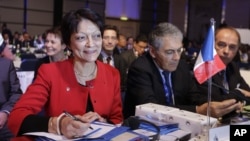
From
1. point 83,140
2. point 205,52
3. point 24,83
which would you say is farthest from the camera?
point 24,83

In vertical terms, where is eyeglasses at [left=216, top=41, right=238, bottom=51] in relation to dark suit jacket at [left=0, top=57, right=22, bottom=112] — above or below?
above

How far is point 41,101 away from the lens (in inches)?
60.7

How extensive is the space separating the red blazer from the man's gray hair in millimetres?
496

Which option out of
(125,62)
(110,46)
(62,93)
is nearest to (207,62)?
(62,93)

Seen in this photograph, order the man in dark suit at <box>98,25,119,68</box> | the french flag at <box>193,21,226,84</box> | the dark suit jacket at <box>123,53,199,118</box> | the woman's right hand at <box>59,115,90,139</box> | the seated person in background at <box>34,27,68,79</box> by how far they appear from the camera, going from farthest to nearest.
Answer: the man in dark suit at <box>98,25,119,68</box> < the seated person in background at <box>34,27,68,79</box> < the dark suit jacket at <box>123,53,199,118</box> < the french flag at <box>193,21,226,84</box> < the woman's right hand at <box>59,115,90,139</box>

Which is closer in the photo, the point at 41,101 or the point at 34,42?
the point at 41,101

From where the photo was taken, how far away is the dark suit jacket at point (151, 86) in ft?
6.61

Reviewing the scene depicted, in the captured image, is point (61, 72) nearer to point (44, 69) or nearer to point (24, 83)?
point (44, 69)

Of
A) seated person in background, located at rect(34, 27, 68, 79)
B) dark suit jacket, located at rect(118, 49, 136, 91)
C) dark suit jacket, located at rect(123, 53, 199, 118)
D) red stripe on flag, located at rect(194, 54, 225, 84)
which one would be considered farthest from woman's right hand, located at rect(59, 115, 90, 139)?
dark suit jacket, located at rect(118, 49, 136, 91)

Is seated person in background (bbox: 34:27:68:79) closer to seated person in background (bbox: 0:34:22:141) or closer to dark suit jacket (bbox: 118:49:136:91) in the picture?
dark suit jacket (bbox: 118:49:136:91)

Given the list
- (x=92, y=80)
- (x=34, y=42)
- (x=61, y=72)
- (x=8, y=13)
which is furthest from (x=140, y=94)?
(x=8, y=13)

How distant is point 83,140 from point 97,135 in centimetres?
6

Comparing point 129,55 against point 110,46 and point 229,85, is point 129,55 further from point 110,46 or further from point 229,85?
point 229,85

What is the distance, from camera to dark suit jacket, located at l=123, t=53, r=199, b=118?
2.01 m
